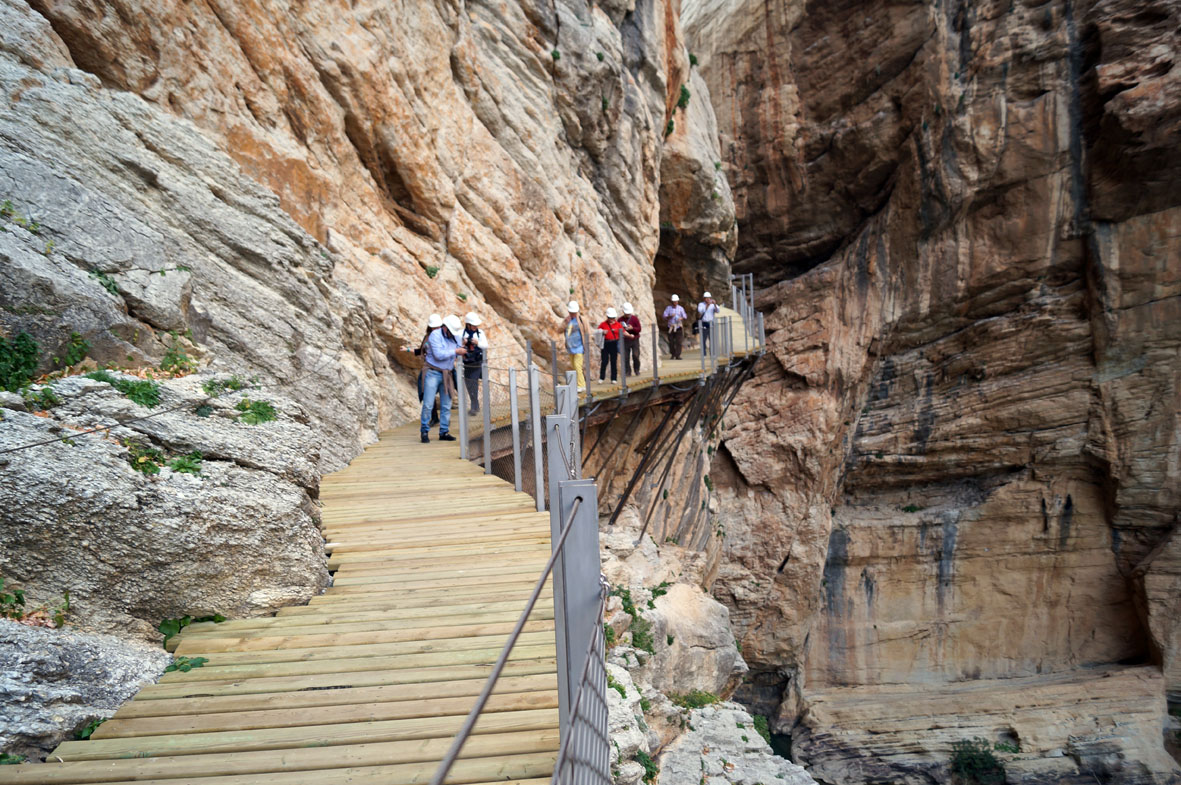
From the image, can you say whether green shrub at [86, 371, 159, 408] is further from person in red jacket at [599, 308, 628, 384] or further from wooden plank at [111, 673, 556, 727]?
person in red jacket at [599, 308, 628, 384]

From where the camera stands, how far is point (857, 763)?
59.7ft

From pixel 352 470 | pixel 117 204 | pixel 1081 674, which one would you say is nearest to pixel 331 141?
pixel 117 204

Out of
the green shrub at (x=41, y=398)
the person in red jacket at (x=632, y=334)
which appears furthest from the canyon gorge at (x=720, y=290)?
the person in red jacket at (x=632, y=334)

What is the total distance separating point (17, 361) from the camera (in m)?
4.24

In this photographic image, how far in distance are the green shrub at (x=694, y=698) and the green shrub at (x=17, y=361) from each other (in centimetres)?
969

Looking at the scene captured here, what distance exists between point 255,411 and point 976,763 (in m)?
20.1

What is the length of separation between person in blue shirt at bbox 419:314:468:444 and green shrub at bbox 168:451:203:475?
4677 millimetres

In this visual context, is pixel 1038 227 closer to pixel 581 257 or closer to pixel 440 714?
pixel 581 257

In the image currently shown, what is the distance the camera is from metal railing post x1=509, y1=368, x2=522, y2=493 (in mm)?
6659

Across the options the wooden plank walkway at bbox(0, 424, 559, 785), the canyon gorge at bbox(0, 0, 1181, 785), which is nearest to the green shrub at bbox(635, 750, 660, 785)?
the canyon gorge at bbox(0, 0, 1181, 785)

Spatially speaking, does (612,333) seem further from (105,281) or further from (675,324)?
(105,281)

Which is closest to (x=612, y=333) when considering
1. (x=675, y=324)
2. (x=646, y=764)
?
(x=675, y=324)

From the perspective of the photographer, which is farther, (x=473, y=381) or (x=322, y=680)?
(x=473, y=381)

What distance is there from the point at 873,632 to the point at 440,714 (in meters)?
21.4
